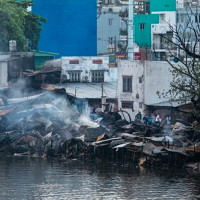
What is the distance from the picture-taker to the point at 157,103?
50.6 metres

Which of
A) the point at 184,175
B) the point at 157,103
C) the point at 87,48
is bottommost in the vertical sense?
the point at 184,175

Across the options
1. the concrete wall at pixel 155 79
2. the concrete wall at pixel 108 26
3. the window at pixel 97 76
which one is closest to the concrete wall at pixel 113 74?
the window at pixel 97 76

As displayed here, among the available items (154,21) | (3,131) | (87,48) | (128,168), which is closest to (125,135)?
(128,168)

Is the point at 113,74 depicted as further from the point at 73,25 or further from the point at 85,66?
the point at 73,25

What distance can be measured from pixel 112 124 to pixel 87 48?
25.9 metres

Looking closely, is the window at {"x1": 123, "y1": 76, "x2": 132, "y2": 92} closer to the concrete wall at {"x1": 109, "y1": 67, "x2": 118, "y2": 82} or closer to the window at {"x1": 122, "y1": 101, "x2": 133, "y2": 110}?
the window at {"x1": 122, "y1": 101, "x2": 133, "y2": 110}

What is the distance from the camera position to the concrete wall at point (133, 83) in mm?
51844

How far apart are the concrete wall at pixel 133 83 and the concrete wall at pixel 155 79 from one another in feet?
1.31

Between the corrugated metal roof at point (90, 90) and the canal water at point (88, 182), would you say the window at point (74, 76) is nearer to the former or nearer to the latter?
the corrugated metal roof at point (90, 90)

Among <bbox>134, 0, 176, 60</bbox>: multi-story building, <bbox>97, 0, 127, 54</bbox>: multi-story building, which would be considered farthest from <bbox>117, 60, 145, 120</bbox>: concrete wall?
<bbox>97, 0, 127, 54</bbox>: multi-story building

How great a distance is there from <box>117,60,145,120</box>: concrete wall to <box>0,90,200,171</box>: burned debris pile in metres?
2.48

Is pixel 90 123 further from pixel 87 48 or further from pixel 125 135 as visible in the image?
pixel 87 48

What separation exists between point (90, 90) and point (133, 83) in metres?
4.31

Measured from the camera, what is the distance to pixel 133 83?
5256cm
